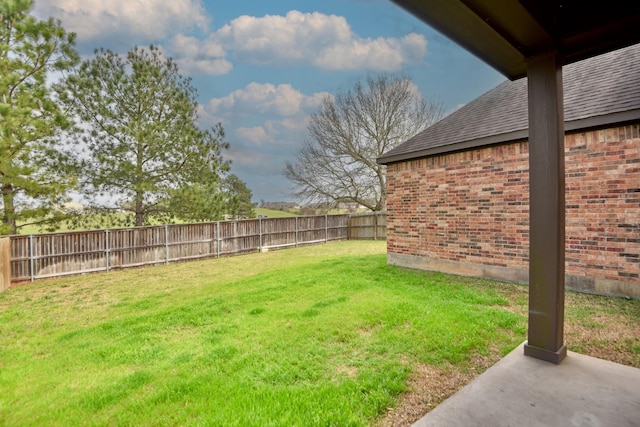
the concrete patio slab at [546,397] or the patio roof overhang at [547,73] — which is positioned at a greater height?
the patio roof overhang at [547,73]

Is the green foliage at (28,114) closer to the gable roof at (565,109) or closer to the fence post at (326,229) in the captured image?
the gable roof at (565,109)

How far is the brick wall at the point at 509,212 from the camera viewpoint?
4.59 metres

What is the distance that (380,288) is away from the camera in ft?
18.0

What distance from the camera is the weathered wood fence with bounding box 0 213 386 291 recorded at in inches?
324

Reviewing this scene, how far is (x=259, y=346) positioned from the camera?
3342 mm

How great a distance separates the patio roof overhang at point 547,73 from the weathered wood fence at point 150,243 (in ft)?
34.7

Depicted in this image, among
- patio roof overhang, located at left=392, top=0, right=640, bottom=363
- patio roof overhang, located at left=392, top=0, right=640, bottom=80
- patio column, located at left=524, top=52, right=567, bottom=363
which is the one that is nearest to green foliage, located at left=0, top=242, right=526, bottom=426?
patio column, located at left=524, top=52, right=567, bottom=363

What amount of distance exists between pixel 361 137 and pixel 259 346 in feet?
55.5

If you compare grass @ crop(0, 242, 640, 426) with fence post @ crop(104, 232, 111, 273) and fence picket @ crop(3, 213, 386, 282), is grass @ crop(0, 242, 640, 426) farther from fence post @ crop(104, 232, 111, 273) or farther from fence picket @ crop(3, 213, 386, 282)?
fence post @ crop(104, 232, 111, 273)

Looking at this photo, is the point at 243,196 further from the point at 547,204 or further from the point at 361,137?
the point at 547,204

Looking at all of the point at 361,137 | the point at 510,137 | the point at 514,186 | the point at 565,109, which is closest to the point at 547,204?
the point at 514,186

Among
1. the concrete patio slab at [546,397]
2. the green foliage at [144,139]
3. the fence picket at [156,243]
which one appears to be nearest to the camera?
the concrete patio slab at [546,397]

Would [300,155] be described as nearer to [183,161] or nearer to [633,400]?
[183,161]

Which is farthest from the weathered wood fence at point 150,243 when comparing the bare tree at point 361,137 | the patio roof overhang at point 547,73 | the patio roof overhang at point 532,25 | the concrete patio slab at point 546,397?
the patio roof overhang at point 547,73
